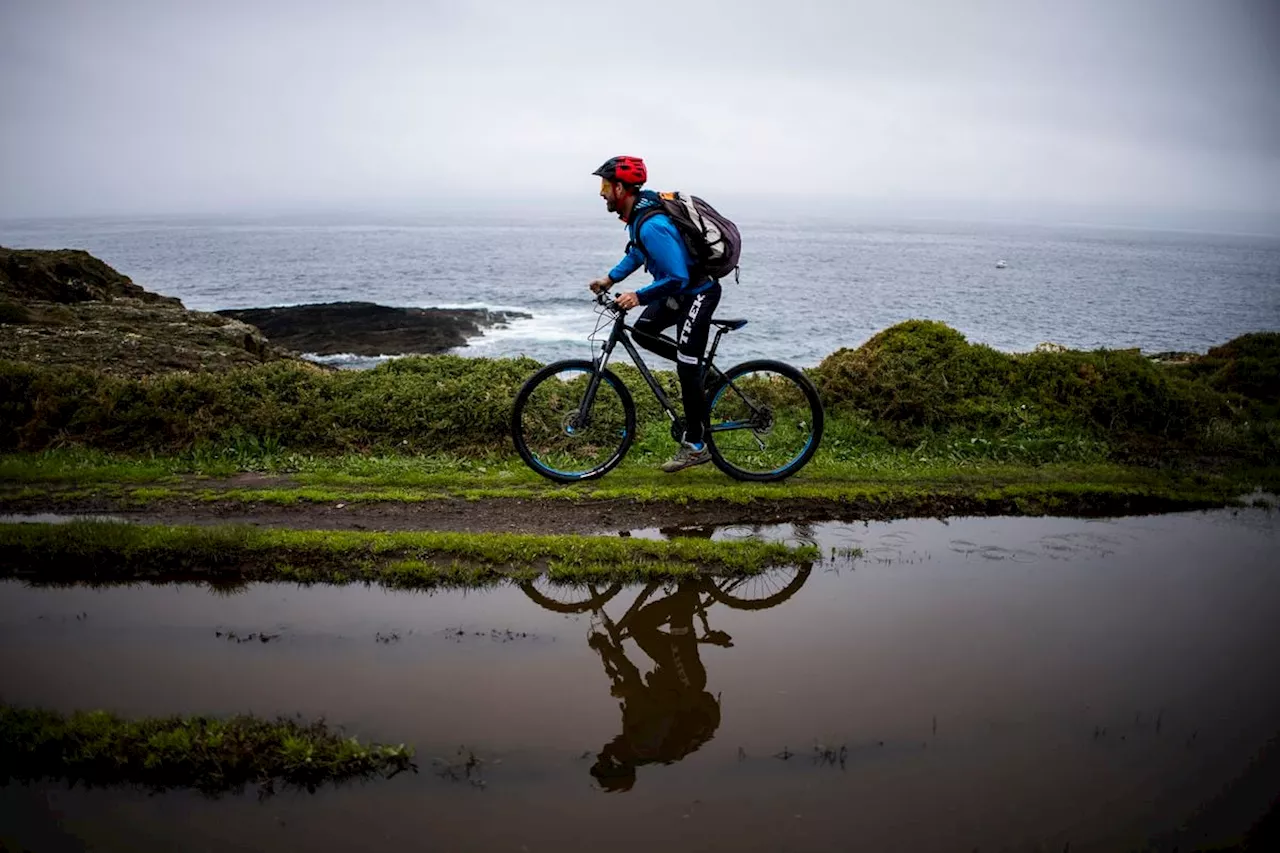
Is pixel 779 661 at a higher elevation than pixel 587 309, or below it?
below

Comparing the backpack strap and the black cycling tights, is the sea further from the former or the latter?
the backpack strap

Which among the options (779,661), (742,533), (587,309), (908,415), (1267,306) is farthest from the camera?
(1267,306)

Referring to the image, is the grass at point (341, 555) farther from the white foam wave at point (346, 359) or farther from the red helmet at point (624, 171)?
the white foam wave at point (346, 359)

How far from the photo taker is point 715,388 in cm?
941

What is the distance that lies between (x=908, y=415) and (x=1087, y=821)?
26.4 feet

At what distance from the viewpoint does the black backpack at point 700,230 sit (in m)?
8.18

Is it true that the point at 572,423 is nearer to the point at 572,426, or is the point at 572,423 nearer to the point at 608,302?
the point at 572,426

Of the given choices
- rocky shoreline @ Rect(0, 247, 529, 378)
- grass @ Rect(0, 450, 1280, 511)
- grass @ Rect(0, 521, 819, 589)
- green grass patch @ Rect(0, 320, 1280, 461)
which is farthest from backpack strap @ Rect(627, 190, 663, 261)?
rocky shoreline @ Rect(0, 247, 529, 378)

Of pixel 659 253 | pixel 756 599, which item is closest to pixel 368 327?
pixel 659 253

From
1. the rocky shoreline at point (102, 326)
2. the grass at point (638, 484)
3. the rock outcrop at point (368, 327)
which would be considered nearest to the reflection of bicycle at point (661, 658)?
the grass at point (638, 484)

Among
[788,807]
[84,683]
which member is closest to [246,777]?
[84,683]

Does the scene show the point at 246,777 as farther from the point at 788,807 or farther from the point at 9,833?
the point at 788,807

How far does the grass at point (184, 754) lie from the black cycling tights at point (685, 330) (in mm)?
5356

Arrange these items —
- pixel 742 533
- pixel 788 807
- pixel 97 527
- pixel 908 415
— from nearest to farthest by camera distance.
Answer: pixel 788 807 → pixel 97 527 → pixel 742 533 → pixel 908 415
